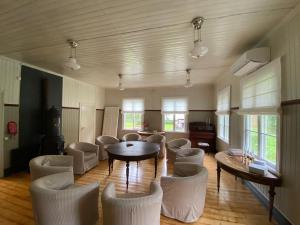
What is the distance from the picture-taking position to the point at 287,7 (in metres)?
1.90

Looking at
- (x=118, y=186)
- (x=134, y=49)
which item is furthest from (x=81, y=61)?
(x=118, y=186)

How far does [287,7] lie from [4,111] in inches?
210

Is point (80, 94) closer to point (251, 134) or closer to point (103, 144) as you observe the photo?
point (103, 144)

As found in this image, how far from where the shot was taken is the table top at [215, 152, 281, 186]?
2184 mm

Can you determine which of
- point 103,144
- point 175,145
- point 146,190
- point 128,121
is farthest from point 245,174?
point 128,121

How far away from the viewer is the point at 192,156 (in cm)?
310

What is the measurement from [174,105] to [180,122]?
783 millimetres

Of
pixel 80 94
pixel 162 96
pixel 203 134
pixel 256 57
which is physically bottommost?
pixel 203 134

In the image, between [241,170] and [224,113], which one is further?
[224,113]

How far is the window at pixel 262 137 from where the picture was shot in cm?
248

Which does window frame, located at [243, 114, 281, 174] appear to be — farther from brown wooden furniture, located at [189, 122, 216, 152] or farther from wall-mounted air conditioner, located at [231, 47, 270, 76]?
brown wooden furniture, located at [189, 122, 216, 152]

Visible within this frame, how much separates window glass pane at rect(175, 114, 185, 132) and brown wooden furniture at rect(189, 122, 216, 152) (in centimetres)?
67

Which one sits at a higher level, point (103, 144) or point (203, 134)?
point (203, 134)

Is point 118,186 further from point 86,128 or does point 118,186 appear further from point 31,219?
point 86,128
